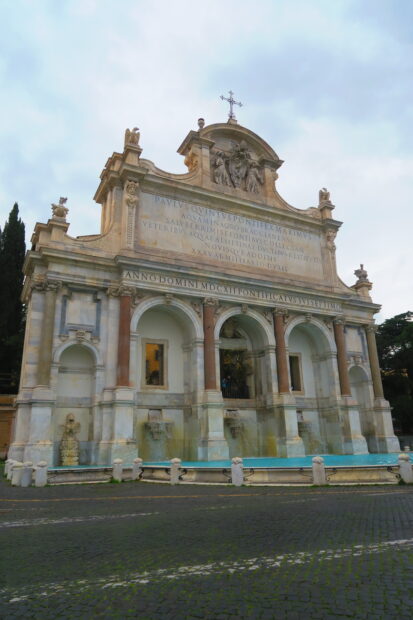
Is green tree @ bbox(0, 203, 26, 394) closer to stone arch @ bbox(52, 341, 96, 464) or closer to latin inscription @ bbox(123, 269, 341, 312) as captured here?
stone arch @ bbox(52, 341, 96, 464)

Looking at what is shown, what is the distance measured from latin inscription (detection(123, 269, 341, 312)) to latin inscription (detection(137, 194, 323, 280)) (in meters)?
1.91

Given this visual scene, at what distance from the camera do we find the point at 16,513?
966 cm

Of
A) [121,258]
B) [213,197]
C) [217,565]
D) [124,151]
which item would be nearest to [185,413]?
[121,258]

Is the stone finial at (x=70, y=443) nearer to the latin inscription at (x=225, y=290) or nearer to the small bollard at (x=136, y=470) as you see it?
the small bollard at (x=136, y=470)

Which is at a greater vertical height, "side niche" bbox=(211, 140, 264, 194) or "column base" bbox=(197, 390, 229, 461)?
"side niche" bbox=(211, 140, 264, 194)

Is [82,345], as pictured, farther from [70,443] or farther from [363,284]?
[363,284]

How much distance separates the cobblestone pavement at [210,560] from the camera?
411 cm

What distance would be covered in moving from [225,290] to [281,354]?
5.19 metres

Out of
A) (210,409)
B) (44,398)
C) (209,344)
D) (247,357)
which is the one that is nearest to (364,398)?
(247,357)

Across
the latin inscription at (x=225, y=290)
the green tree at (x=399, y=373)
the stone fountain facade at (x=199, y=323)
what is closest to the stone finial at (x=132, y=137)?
the stone fountain facade at (x=199, y=323)

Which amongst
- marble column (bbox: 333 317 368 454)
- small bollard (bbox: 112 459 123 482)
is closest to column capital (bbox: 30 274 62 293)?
small bollard (bbox: 112 459 123 482)

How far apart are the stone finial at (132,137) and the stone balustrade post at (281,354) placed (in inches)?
510

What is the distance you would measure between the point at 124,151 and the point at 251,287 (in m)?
10.7

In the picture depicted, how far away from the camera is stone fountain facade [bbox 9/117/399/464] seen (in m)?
21.7
